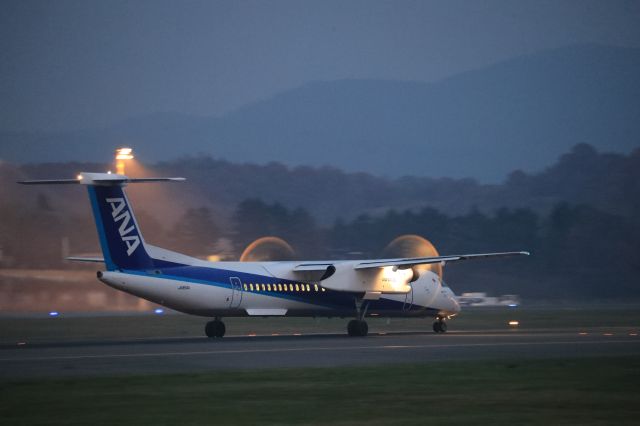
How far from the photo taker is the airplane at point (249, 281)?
29.7 metres

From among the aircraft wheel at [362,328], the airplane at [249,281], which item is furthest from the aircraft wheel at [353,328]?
the aircraft wheel at [362,328]

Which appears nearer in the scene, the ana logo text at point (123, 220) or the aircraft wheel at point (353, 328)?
the ana logo text at point (123, 220)

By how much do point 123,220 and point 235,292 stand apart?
5068 millimetres

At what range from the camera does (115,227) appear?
29.7m

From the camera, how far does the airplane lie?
29719mm

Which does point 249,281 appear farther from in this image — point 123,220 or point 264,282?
point 123,220

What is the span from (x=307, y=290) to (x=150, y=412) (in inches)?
777

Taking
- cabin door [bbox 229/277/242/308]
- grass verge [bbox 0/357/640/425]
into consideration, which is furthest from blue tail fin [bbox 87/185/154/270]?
grass verge [bbox 0/357/640/425]

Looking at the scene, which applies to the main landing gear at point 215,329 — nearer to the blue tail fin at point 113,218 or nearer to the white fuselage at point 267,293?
the white fuselage at point 267,293

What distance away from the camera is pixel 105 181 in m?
29.5

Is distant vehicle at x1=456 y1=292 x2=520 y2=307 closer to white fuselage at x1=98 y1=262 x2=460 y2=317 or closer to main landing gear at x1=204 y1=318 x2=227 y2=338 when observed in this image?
white fuselage at x1=98 y1=262 x2=460 y2=317

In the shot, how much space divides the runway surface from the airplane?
1.44 metres

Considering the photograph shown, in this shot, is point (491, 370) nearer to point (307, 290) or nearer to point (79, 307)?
point (307, 290)

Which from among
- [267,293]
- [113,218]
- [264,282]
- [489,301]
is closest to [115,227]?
[113,218]
